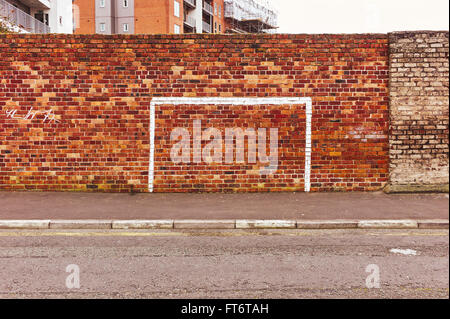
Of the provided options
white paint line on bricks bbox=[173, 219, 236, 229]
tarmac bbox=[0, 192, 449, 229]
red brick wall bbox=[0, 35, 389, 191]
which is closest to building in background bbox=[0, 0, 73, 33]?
red brick wall bbox=[0, 35, 389, 191]

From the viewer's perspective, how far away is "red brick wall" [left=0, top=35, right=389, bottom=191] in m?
9.50

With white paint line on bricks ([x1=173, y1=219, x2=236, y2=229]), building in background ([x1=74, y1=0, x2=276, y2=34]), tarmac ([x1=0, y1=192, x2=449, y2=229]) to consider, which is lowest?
white paint line on bricks ([x1=173, y1=219, x2=236, y2=229])

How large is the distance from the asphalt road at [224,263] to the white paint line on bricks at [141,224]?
23 centimetres

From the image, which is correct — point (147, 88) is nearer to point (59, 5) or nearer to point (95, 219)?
point (95, 219)

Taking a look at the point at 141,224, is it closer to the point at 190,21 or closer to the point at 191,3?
the point at 191,3

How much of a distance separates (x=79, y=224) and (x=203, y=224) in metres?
1.99

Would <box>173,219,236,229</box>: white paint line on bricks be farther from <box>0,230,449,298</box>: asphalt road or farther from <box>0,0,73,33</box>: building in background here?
<box>0,0,73,33</box>: building in background

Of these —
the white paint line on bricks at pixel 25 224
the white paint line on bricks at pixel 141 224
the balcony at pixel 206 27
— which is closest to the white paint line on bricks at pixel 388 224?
the white paint line on bricks at pixel 141 224

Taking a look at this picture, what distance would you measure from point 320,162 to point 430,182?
247 cm

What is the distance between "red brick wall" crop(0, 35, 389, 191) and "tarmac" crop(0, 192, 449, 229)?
0.47 meters

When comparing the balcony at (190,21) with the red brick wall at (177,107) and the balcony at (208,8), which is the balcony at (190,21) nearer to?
the balcony at (208,8)

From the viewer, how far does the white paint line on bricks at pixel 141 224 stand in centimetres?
696

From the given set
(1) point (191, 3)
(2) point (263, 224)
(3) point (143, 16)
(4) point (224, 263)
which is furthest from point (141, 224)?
(1) point (191, 3)

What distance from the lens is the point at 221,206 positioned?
27.2 ft
